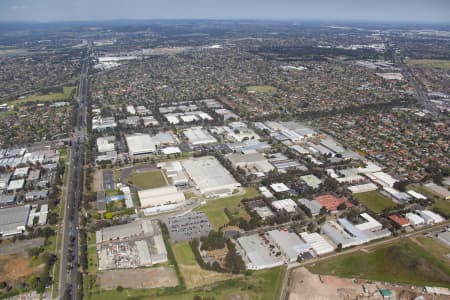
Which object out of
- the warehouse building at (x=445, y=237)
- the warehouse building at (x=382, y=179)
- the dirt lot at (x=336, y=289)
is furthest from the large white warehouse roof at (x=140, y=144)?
the warehouse building at (x=445, y=237)

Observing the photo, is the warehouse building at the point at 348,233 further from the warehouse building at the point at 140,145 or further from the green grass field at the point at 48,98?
the green grass field at the point at 48,98

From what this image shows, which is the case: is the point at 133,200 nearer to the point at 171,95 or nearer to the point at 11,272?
the point at 11,272

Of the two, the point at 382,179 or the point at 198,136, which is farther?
the point at 198,136

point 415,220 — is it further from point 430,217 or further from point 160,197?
point 160,197

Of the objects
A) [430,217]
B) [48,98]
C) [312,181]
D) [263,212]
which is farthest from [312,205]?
[48,98]

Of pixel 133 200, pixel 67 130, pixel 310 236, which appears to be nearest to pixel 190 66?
pixel 67 130

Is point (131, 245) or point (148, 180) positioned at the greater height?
point (148, 180)

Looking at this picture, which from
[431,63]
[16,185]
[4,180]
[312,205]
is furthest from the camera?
[431,63]
